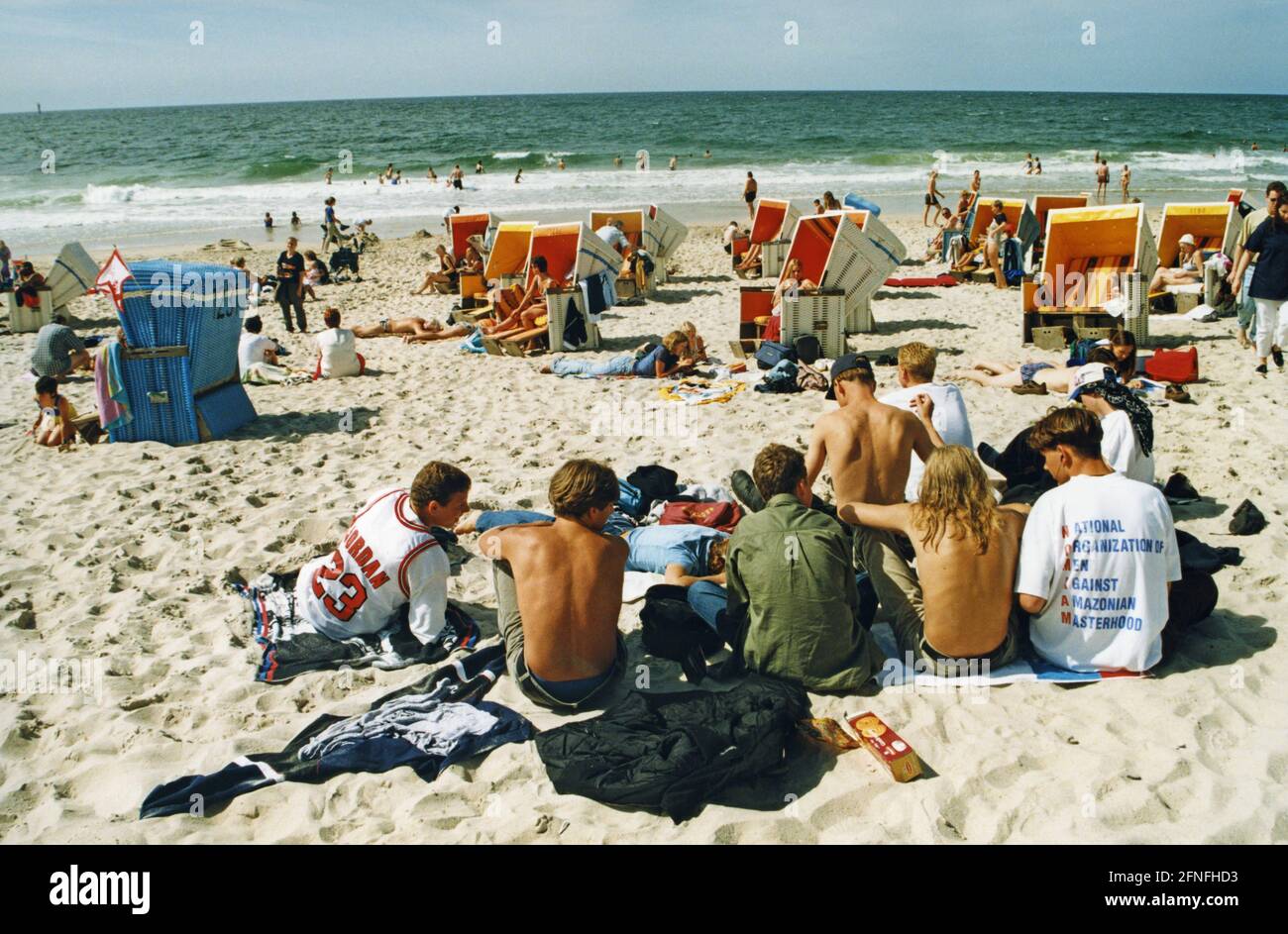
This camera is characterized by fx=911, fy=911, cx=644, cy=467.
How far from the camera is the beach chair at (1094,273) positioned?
8.92 meters

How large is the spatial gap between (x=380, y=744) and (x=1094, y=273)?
9318mm

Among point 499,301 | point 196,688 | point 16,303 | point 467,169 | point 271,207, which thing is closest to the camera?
point 196,688

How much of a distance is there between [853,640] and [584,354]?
670 centimetres

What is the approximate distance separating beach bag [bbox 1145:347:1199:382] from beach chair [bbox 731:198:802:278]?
22.5ft

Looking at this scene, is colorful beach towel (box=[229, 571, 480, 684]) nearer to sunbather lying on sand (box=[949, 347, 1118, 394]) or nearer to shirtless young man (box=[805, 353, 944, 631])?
shirtless young man (box=[805, 353, 944, 631])

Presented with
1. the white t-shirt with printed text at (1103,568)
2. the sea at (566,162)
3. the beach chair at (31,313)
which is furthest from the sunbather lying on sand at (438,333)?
the sea at (566,162)

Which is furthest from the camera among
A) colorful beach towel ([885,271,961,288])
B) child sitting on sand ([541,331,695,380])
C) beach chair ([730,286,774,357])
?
colorful beach towel ([885,271,961,288])

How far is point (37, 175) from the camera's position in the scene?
3862 centimetres

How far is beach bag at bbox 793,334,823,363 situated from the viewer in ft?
28.5

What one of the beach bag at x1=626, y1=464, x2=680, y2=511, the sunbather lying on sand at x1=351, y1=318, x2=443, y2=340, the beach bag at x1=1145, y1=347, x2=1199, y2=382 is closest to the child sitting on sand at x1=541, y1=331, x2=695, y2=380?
the sunbather lying on sand at x1=351, y1=318, x2=443, y2=340

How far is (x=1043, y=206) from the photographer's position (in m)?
14.1

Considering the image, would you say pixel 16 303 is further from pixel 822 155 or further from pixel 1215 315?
pixel 822 155

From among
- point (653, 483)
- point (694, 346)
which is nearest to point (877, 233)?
point (694, 346)
